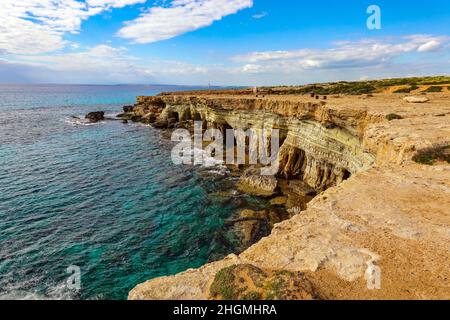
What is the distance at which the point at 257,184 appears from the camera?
31078 millimetres

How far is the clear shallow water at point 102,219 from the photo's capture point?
1780 centimetres

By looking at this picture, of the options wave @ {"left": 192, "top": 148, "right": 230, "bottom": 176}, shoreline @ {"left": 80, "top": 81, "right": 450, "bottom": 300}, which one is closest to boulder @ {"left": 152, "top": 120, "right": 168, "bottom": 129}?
wave @ {"left": 192, "top": 148, "right": 230, "bottom": 176}

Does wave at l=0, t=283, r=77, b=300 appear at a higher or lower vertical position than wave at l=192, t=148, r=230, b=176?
lower

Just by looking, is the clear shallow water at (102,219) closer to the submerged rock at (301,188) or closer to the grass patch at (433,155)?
the submerged rock at (301,188)

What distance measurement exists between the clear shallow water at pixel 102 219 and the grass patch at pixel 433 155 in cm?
1352

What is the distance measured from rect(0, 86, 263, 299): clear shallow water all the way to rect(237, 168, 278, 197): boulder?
1499 mm

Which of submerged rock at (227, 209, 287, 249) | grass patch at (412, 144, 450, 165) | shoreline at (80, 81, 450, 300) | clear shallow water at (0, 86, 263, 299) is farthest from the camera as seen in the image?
submerged rock at (227, 209, 287, 249)

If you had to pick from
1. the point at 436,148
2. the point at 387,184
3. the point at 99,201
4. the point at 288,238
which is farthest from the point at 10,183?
the point at 436,148

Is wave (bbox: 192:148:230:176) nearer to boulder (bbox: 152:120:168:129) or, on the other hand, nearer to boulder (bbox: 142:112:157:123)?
boulder (bbox: 152:120:168:129)

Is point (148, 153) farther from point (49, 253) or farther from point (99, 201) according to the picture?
point (49, 253)

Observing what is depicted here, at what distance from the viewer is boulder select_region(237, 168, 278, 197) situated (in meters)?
29.7

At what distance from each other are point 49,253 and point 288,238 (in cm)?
1834

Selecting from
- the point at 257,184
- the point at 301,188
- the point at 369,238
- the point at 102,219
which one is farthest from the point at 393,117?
the point at 102,219

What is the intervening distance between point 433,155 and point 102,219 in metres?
24.5
